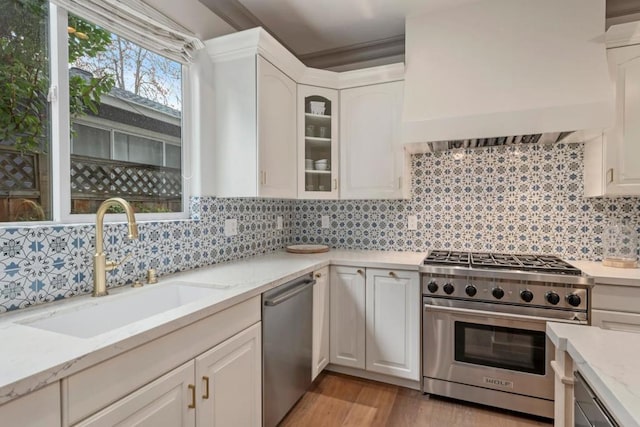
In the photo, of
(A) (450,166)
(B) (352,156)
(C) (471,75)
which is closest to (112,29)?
(B) (352,156)

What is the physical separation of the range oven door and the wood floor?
0.55ft

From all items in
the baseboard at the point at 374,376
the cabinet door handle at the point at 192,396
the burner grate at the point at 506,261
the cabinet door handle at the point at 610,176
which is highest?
the cabinet door handle at the point at 610,176

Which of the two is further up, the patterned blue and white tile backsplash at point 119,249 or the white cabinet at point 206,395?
the patterned blue and white tile backsplash at point 119,249

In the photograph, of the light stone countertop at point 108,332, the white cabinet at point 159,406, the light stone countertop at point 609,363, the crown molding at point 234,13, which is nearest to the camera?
the light stone countertop at point 609,363

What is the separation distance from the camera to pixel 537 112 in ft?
6.68

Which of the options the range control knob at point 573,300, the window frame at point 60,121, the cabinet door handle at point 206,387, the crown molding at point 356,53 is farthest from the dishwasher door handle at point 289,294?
the crown molding at point 356,53

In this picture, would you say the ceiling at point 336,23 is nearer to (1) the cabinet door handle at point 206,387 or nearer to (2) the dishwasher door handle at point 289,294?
(2) the dishwasher door handle at point 289,294

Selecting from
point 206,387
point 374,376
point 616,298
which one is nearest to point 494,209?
point 616,298

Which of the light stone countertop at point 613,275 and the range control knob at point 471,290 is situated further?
the range control knob at point 471,290

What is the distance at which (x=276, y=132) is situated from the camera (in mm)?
2307

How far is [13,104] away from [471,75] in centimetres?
242

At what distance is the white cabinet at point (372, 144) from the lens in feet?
8.33

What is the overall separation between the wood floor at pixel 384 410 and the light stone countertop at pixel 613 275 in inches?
35.9

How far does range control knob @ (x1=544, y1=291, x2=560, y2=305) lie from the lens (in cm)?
194
